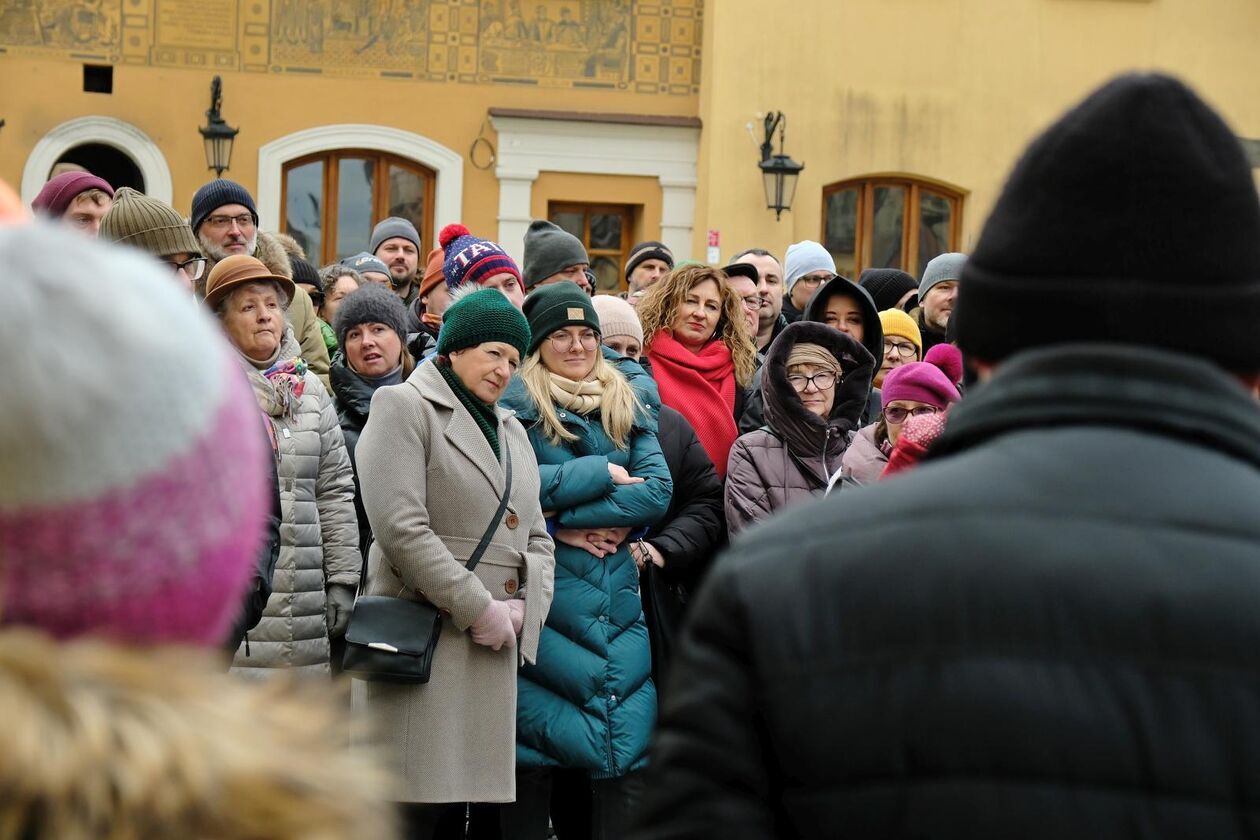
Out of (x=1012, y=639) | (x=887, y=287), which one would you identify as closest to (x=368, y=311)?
(x=887, y=287)

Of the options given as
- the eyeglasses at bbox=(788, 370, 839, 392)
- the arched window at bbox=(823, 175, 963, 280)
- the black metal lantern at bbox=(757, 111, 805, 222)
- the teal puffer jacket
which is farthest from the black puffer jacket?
the arched window at bbox=(823, 175, 963, 280)

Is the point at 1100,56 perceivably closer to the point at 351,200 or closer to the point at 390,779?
the point at 351,200

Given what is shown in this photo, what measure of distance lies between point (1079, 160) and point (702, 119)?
50.2 feet

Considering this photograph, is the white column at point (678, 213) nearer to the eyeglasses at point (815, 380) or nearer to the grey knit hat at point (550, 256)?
the grey knit hat at point (550, 256)

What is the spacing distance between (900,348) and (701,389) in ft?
4.33

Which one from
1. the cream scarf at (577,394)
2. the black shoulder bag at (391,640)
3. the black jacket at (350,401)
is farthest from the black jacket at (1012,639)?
the black jacket at (350,401)

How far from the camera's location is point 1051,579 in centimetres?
171

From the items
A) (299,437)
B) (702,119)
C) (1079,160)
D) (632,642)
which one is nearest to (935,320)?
(632,642)

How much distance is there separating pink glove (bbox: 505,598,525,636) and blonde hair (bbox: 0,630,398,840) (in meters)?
3.93

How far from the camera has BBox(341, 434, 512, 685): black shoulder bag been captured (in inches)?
198

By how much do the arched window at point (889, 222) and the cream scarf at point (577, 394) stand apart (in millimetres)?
11665

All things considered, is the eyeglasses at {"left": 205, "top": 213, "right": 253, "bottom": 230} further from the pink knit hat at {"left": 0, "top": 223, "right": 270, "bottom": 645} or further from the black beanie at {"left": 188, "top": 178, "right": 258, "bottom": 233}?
the pink knit hat at {"left": 0, "top": 223, "right": 270, "bottom": 645}

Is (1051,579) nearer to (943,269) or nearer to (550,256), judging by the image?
(550,256)

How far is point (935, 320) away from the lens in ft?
27.7
